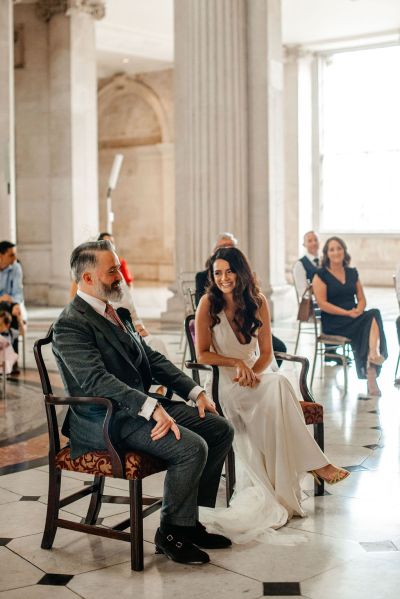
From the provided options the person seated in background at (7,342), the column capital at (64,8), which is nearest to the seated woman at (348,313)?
the person seated in background at (7,342)

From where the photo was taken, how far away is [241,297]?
4742mm

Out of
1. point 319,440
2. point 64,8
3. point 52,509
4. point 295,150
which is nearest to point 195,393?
point 52,509

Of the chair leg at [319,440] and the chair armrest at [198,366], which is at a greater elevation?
the chair armrest at [198,366]

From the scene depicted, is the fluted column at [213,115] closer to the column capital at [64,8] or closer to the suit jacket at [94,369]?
the column capital at [64,8]

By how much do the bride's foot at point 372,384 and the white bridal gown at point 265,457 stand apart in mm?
3071

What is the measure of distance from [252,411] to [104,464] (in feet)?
3.40

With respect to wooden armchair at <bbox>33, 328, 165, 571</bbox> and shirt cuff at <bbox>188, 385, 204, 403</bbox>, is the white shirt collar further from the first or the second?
shirt cuff at <bbox>188, 385, 204, 403</bbox>

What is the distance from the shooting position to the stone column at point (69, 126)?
53.3 feet

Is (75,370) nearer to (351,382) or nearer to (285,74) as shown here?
(351,382)

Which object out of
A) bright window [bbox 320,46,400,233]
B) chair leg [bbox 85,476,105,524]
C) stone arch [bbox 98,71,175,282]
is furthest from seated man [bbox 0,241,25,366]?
stone arch [bbox 98,71,175,282]

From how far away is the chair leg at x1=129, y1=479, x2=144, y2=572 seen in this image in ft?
11.7

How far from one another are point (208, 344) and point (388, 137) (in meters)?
17.8

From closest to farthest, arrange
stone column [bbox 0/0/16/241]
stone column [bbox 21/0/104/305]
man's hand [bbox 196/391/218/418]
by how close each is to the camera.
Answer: man's hand [bbox 196/391/218/418] < stone column [bbox 0/0/16/241] < stone column [bbox 21/0/104/305]

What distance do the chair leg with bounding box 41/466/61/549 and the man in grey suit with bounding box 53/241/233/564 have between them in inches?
7.3
